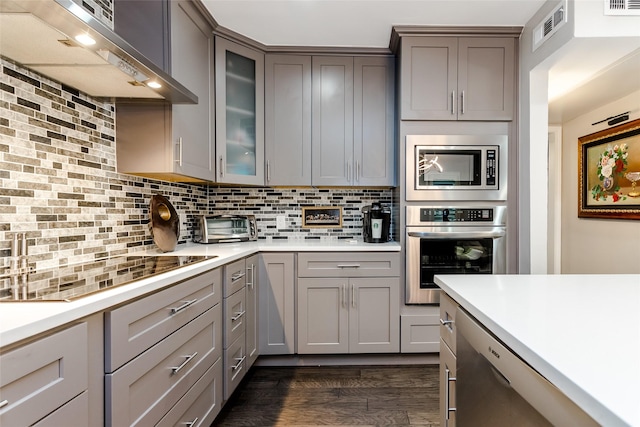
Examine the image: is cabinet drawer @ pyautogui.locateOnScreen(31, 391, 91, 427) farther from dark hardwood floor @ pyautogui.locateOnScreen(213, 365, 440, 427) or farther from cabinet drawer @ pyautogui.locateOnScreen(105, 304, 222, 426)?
dark hardwood floor @ pyautogui.locateOnScreen(213, 365, 440, 427)

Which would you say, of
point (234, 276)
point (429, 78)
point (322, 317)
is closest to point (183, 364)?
point (234, 276)

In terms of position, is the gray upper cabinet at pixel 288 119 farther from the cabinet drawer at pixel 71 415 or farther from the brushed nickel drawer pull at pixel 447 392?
the cabinet drawer at pixel 71 415

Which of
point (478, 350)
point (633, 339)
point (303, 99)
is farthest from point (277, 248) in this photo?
point (633, 339)

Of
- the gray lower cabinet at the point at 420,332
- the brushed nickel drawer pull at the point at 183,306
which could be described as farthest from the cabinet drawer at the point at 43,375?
the gray lower cabinet at the point at 420,332

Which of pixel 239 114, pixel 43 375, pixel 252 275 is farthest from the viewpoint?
pixel 239 114

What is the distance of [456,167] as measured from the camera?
2314mm

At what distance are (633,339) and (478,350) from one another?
33 cm

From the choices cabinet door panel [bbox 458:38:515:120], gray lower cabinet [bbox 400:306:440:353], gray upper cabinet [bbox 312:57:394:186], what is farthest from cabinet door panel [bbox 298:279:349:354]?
cabinet door panel [bbox 458:38:515:120]

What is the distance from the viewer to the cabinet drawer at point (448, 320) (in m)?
1.10

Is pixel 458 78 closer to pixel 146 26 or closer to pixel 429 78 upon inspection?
pixel 429 78

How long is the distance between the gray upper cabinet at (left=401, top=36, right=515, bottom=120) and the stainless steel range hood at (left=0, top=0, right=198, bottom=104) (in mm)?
1570

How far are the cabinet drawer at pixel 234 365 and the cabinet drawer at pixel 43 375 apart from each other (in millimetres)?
969

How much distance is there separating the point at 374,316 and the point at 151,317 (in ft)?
5.20

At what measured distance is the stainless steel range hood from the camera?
870mm
